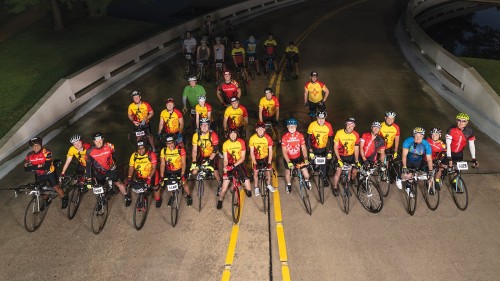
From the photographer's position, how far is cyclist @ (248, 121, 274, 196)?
382 inches

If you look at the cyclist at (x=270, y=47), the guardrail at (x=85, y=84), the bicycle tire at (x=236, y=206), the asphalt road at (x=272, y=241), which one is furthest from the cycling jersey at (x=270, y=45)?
the bicycle tire at (x=236, y=206)

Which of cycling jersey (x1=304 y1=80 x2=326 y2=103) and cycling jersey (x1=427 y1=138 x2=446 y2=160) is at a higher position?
cycling jersey (x1=304 y1=80 x2=326 y2=103)

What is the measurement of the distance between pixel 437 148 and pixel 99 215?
8.56 meters

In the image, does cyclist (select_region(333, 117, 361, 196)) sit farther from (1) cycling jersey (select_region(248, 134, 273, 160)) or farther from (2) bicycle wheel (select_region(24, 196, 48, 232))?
(2) bicycle wheel (select_region(24, 196, 48, 232))

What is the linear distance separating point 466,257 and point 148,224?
718 centimetres

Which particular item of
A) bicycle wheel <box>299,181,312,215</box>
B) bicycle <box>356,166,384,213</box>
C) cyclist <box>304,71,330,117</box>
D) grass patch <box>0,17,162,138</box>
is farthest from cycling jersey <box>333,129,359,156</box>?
grass patch <box>0,17,162,138</box>

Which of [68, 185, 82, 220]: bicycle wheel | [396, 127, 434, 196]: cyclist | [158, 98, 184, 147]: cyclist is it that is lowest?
[68, 185, 82, 220]: bicycle wheel

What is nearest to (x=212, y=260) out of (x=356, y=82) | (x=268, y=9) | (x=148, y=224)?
(x=148, y=224)

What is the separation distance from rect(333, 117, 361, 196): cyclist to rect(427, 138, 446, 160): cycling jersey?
187 centimetres

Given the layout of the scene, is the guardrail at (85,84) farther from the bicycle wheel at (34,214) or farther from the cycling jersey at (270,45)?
the cycling jersey at (270,45)

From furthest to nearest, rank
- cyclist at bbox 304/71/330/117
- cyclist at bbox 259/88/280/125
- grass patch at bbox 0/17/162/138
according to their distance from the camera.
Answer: grass patch at bbox 0/17/162/138 < cyclist at bbox 304/71/330/117 < cyclist at bbox 259/88/280/125

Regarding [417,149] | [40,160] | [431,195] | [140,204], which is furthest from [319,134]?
[40,160]

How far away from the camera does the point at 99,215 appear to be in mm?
9617

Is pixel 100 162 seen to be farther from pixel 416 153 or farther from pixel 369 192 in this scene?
pixel 416 153
